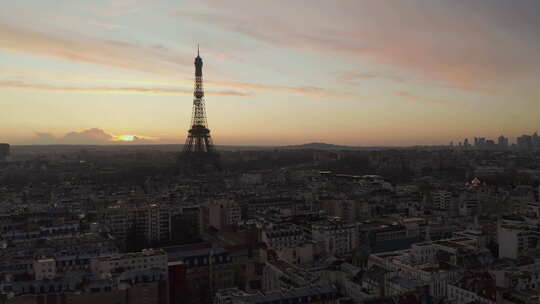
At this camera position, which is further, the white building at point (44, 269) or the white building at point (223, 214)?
the white building at point (223, 214)

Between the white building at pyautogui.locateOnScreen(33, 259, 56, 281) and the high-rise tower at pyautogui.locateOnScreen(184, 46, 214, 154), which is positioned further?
the high-rise tower at pyautogui.locateOnScreen(184, 46, 214, 154)

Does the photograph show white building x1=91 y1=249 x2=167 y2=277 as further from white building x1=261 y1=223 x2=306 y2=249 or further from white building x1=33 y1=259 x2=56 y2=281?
white building x1=261 y1=223 x2=306 y2=249

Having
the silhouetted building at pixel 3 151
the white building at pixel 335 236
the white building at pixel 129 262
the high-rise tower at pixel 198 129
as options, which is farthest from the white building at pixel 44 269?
the silhouetted building at pixel 3 151

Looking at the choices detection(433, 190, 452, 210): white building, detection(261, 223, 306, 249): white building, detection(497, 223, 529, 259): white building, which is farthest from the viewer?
detection(433, 190, 452, 210): white building

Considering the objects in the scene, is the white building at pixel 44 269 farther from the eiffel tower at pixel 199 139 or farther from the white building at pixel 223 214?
the eiffel tower at pixel 199 139

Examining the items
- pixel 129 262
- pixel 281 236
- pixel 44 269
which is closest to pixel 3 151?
pixel 281 236

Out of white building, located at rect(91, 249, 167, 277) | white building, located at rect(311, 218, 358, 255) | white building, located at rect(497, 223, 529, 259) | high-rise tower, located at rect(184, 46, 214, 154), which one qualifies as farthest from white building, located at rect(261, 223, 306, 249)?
high-rise tower, located at rect(184, 46, 214, 154)

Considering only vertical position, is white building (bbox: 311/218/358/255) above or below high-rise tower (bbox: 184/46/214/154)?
below

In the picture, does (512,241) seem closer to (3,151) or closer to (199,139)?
(199,139)
